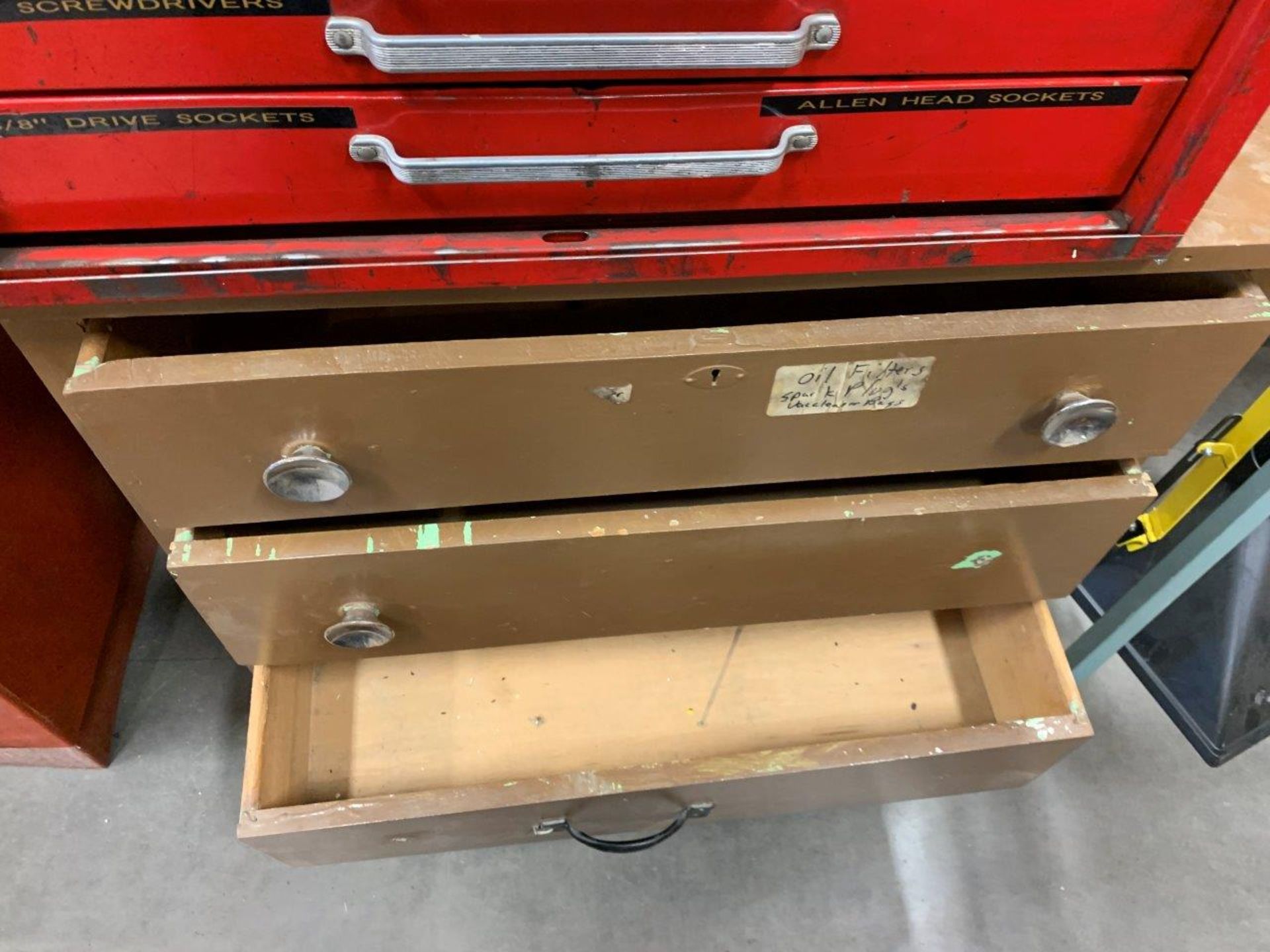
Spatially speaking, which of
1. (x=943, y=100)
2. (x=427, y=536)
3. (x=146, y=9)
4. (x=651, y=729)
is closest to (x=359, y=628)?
(x=427, y=536)

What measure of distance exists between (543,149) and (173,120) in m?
0.18

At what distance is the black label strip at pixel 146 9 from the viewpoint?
36 cm

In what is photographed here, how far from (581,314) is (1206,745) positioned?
2.79 feet

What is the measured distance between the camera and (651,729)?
0.87 metres

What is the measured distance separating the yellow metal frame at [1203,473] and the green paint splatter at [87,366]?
1.06 m

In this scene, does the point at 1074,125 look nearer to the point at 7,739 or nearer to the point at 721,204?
the point at 721,204

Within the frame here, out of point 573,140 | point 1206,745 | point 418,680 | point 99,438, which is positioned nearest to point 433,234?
point 573,140

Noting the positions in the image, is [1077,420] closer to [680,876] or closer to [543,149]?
[543,149]

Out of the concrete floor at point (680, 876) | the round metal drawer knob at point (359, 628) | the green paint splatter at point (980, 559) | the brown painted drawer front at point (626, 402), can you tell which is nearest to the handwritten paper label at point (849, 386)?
the brown painted drawer front at point (626, 402)

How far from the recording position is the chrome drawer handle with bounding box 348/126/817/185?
432 mm

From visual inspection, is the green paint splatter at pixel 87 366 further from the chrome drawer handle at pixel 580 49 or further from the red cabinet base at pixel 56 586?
the red cabinet base at pixel 56 586

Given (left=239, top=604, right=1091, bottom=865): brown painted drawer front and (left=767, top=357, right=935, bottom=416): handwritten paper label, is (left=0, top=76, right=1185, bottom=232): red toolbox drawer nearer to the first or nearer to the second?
(left=767, top=357, right=935, bottom=416): handwritten paper label

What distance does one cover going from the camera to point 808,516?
649 mm

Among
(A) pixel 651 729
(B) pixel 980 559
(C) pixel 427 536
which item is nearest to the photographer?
(C) pixel 427 536
